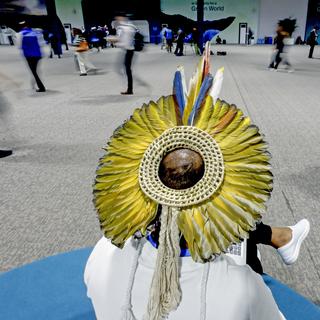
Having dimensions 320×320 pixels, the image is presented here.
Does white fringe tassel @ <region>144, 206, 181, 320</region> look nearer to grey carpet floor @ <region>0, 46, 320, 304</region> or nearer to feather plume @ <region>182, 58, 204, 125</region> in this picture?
feather plume @ <region>182, 58, 204, 125</region>

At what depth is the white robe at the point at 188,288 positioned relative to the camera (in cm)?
86

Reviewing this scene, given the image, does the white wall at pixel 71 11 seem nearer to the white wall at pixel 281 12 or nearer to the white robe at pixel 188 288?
the white wall at pixel 281 12

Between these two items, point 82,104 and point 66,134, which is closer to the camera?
point 66,134

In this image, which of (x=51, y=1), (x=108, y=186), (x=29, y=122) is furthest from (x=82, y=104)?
(x=51, y=1)

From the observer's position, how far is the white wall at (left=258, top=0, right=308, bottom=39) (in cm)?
2572

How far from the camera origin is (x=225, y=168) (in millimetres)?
919

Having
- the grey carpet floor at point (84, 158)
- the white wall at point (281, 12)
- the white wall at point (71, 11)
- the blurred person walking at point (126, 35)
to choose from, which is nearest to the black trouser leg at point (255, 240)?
the grey carpet floor at point (84, 158)

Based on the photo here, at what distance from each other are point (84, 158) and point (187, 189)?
332 centimetres

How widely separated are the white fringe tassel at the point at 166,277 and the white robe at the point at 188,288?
3cm

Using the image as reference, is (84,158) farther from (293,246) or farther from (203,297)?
(203,297)

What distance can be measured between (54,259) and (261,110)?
186 inches

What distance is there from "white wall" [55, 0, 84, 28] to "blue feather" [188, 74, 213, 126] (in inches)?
1141

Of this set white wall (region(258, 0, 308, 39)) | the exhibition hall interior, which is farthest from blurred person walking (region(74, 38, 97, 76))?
white wall (region(258, 0, 308, 39))

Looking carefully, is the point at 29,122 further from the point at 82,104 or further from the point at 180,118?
the point at 180,118
